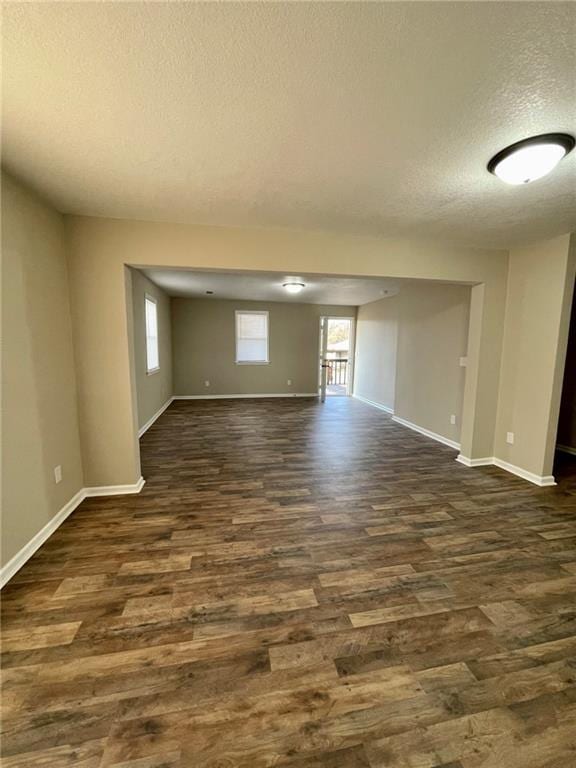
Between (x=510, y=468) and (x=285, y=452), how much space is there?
2630 millimetres

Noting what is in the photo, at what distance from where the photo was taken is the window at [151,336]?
5.25 metres

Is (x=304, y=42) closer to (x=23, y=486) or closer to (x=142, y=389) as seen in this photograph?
(x=23, y=486)

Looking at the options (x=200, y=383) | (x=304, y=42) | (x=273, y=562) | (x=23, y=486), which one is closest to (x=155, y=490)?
(x=23, y=486)

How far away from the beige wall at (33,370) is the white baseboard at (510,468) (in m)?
4.13

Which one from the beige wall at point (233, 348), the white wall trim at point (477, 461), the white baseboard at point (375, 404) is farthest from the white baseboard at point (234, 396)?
the white wall trim at point (477, 461)

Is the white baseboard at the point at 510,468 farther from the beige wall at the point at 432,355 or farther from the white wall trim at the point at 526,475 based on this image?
the beige wall at the point at 432,355

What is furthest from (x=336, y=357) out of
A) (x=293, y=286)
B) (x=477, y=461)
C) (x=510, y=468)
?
(x=510, y=468)

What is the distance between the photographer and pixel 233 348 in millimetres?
7453

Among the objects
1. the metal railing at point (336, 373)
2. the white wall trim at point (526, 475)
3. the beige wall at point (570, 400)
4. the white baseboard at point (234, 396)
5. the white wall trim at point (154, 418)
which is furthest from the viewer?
the metal railing at point (336, 373)

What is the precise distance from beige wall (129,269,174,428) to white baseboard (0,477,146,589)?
1.21 meters

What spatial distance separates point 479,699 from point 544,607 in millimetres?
788

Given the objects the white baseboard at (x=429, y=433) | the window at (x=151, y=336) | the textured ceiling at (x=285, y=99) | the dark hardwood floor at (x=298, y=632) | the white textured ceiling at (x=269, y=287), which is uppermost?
the white textured ceiling at (x=269, y=287)

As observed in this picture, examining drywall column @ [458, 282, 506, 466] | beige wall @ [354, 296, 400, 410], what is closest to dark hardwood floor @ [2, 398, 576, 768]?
drywall column @ [458, 282, 506, 466]

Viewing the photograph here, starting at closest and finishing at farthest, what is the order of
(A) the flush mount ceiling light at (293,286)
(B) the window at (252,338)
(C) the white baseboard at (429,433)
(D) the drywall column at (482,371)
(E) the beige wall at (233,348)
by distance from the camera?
1. (D) the drywall column at (482,371)
2. (C) the white baseboard at (429,433)
3. (A) the flush mount ceiling light at (293,286)
4. (E) the beige wall at (233,348)
5. (B) the window at (252,338)
